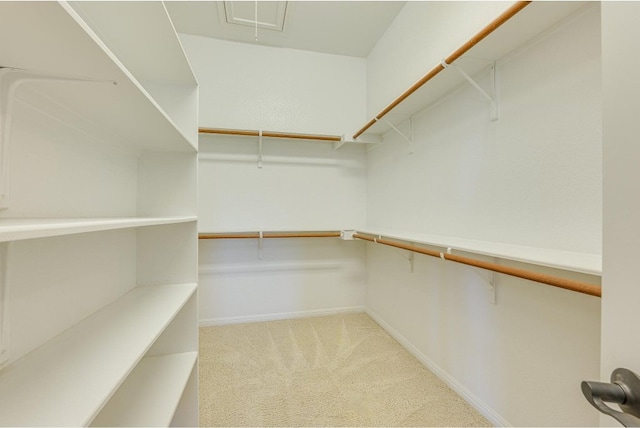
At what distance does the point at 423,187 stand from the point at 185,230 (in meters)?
1.57

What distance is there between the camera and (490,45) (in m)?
1.19

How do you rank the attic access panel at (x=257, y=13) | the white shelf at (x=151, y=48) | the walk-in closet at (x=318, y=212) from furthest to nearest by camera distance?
the attic access panel at (x=257, y=13), the white shelf at (x=151, y=48), the walk-in closet at (x=318, y=212)

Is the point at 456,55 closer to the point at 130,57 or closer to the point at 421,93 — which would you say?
the point at 421,93

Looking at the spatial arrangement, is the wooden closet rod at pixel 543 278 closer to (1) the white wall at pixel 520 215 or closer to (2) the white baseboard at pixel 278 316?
(1) the white wall at pixel 520 215

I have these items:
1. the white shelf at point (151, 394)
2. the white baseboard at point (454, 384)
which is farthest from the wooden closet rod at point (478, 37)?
the white shelf at point (151, 394)

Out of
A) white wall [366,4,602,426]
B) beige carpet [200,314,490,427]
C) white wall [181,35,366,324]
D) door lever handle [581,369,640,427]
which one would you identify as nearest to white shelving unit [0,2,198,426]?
beige carpet [200,314,490,427]

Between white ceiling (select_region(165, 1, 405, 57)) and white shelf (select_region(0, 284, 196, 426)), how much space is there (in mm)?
2309

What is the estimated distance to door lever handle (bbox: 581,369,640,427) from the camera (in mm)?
363

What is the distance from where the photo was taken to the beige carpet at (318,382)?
4.64 ft

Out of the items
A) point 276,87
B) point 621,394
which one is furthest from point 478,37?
point 276,87

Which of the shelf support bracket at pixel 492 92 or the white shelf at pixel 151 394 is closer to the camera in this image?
the white shelf at pixel 151 394

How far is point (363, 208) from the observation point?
113 inches

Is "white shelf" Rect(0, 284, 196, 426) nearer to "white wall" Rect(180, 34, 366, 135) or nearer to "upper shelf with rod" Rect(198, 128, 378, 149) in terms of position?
"upper shelf with rod" Rect(198, 128, 378, 149)

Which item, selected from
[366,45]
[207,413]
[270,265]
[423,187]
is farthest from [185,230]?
[366,45]
